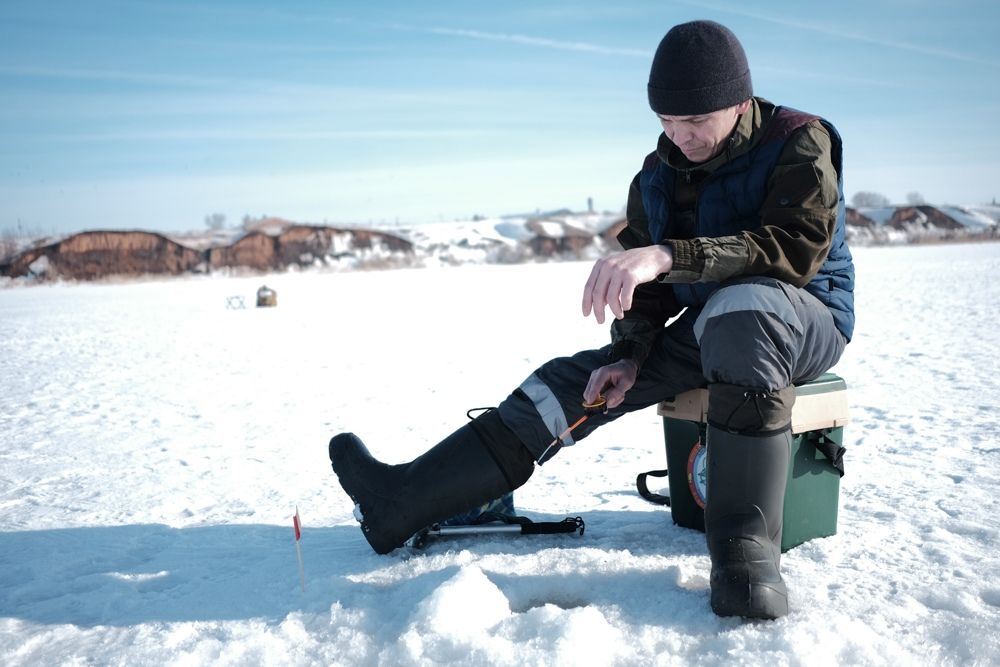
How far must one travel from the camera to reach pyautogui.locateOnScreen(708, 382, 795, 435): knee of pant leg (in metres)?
2.06

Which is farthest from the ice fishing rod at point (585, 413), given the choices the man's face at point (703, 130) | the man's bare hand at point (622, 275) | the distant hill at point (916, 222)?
the distant hill at point (916, 222)

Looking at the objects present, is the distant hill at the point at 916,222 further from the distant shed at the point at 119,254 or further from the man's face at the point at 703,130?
the man's face at the point at 703,130

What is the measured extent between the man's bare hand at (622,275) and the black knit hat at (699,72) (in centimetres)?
49

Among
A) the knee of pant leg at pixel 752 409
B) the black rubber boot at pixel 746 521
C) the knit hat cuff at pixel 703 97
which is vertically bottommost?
the black rubber boot at pixel 746 521

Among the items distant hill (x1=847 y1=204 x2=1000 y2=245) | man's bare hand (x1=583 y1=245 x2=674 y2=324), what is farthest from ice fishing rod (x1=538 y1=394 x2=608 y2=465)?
distant hill (x1=847 y1=204 x2=1000 y2=245)

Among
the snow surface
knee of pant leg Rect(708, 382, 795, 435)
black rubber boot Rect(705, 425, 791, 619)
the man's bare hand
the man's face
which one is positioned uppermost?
the man's face

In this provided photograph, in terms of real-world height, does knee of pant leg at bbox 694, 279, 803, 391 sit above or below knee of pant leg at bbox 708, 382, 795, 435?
above

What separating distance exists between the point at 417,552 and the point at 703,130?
5.15 ft

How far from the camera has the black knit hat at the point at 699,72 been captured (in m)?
2.22

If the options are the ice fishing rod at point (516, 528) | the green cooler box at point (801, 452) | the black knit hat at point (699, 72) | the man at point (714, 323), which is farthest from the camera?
the ice fishing rod at point (516, 528)

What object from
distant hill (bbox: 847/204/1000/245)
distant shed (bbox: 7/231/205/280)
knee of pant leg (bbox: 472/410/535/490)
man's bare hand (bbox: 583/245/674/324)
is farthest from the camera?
distant hill (bbox: 847/204/1000/245)

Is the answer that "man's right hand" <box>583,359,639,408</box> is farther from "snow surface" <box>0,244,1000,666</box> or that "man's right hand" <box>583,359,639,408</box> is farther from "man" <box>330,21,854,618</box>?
"snow surface" <box>0,244,1000,666</box>

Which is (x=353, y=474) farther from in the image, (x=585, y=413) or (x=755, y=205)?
(x=755, y=205)

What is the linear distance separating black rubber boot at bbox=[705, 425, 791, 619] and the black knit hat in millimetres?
890
